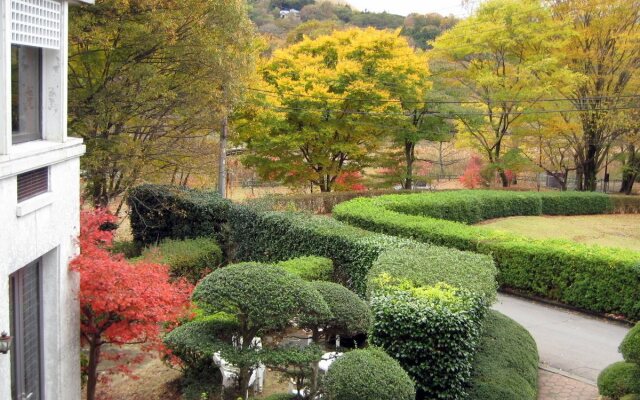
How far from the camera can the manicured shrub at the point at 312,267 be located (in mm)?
11641

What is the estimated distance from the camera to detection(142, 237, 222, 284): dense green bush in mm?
14875

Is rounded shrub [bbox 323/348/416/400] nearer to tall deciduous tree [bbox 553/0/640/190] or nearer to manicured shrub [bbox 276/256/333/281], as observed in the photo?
manicured shrub [bbox 276/256/333/281]

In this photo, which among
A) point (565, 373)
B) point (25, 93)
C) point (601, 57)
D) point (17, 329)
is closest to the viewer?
point (17, 329)

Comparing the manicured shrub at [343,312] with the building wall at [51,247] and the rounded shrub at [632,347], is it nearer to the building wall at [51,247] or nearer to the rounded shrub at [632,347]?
the building wall at [51,247]

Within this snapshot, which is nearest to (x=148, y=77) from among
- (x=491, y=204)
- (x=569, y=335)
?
(x=569, y=335)

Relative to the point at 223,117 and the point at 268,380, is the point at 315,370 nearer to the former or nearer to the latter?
the point at 268,380

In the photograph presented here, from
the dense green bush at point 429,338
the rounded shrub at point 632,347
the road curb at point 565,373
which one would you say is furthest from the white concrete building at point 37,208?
the road curb at point 565,373

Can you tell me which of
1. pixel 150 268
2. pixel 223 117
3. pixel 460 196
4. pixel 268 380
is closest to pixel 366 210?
pixel 223 117

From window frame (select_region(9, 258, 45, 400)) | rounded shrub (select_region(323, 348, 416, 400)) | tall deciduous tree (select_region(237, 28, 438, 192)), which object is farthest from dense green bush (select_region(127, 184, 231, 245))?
rounded shrub (select_region(323, 348, 416, 400))

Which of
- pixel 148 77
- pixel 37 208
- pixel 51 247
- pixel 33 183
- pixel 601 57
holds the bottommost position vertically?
pixel 51 247

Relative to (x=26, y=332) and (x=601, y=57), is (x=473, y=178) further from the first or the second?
(x=26, y=332)

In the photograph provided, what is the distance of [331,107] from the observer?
25719 mm

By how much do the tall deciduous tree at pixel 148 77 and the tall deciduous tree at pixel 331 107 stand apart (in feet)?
22.6

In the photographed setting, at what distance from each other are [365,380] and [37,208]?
362cm
